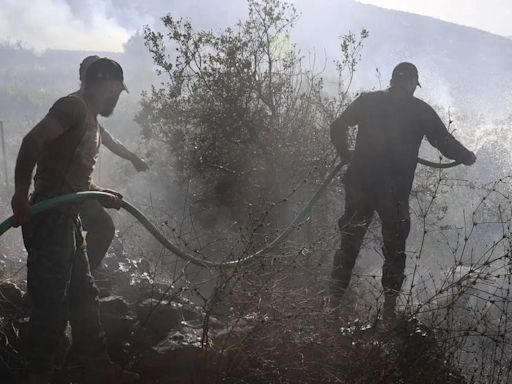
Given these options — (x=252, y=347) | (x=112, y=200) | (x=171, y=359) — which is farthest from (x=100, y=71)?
(x=252, y=347)

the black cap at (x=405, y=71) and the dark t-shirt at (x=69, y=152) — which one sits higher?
the black cap at (x=405, y=71)

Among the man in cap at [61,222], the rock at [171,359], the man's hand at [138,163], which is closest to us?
the man in cap at [61,222]

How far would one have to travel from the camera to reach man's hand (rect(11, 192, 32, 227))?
2619mm

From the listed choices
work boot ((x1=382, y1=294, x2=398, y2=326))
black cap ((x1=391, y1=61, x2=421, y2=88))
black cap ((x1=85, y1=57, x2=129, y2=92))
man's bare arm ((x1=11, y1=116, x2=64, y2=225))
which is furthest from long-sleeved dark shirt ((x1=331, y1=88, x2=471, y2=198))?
man's bare arm ((x1=11, y1=116, x2=64, y2=225))

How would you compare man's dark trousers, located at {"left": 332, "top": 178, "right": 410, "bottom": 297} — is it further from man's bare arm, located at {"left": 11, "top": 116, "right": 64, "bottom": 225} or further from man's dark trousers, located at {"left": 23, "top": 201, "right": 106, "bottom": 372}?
man's bare arm, located at {"left": 11, "top": 116, "right": 64, "bottom": 225}

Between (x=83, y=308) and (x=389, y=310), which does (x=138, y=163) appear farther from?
(x=389, y=310)

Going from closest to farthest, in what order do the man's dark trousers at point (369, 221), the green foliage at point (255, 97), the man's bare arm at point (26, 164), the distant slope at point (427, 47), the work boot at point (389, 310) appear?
the man's bare arm at point (26, 164) → the work boot at point (389, 310) → the man's dark trousers at point (369, 221) → the green foliage at point (255, 97) → the distant slope at point (427, 47)

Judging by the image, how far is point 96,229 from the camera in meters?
3.68

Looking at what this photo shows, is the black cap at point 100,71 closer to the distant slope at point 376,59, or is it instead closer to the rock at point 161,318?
the rock at point 161,318

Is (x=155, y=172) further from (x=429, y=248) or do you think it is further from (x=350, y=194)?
(x=429, y=248)

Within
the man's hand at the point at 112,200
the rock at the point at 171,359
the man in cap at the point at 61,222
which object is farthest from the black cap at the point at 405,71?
the rock at the point at 171,359

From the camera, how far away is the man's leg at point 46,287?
284 centimetres

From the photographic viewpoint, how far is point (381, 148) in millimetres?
4438

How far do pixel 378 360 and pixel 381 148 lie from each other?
1.89 metres
